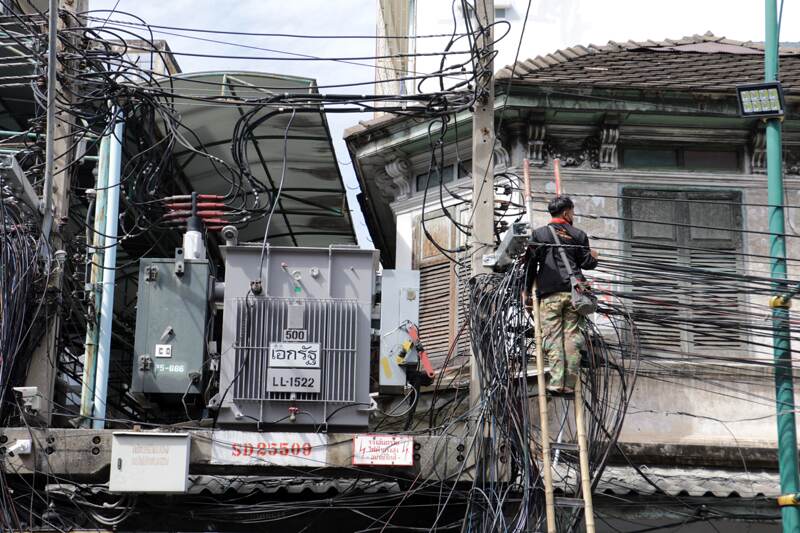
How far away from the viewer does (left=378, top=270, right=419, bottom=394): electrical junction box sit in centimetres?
1129

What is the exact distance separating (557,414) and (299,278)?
3136mm

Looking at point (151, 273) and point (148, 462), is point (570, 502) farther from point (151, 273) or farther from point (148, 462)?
point (151, 273)

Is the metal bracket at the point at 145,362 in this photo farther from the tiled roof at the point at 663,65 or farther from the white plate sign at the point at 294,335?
the tiled roof at the point at 663,65

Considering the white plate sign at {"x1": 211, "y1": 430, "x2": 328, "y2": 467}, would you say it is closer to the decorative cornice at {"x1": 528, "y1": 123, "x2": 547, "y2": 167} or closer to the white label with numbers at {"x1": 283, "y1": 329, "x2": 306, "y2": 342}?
the white label with numbers at {"x1": 283, "y1": 329, "x2": 306, "y2": 342}

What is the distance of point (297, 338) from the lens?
11062mm

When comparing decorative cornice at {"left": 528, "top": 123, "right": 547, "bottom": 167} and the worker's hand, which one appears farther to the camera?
decorative cornice at {"left": 528, "top": 123, "right": 547, "bottom": 167}

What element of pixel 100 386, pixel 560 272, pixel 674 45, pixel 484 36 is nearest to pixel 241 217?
pixel 100 386

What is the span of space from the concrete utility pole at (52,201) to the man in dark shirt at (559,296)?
179 inches

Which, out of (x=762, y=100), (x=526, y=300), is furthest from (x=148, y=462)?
(x=762, y=100)

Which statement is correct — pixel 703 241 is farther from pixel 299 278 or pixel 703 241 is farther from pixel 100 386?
pixel 100 386

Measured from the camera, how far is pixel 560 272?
386 inches

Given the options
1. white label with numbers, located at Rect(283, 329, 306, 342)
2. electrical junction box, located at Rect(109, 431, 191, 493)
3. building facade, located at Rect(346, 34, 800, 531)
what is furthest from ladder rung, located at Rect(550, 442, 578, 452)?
electrical junction box, located at Rect(109, 431, 191, 493)

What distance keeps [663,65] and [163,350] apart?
704cm

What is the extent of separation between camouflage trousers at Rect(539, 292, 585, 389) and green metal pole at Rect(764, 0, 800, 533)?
169cm
